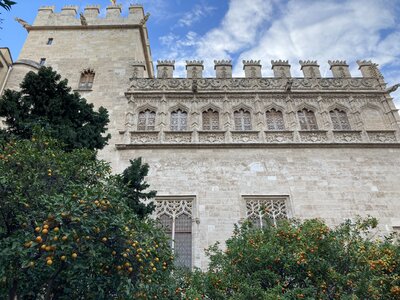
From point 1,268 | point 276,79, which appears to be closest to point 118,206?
point 1,268

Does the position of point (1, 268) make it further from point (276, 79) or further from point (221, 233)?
point (276, 79)

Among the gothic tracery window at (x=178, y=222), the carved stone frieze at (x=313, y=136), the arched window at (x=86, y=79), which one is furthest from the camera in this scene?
the arched window at (x=86, y=79)

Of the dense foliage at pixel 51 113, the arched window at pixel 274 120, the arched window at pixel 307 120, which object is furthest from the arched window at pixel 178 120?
the dense foliage at pixel 51 113

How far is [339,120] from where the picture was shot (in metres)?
14.1

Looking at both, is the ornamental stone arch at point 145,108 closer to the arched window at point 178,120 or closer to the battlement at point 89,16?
the arched window at point 178,120

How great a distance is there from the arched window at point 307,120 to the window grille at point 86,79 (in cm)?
929

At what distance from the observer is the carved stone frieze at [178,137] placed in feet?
43.3

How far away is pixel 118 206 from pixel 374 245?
186 inches

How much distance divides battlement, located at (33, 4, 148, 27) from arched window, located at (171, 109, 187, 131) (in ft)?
23.0

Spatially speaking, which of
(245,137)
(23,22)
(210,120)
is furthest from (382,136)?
(23,22)

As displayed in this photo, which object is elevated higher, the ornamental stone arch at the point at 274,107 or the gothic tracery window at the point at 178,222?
the ornamental stone arch at the point at 274,107

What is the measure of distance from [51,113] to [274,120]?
8.86m

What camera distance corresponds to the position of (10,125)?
26.2ft

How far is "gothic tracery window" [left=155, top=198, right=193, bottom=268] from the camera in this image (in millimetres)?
10664
